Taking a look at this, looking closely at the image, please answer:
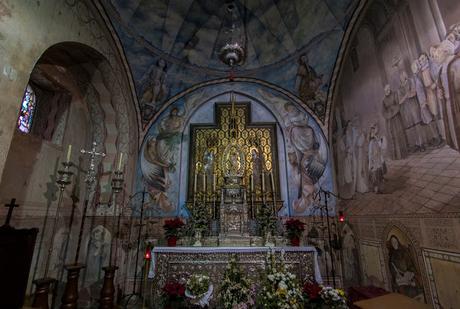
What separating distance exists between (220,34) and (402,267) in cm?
928

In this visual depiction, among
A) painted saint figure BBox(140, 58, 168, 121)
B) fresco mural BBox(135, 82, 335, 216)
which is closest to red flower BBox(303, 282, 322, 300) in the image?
fresco mural BBox(135, 82, 335, 216)

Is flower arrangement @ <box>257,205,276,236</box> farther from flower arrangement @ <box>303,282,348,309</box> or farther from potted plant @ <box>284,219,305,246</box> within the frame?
flower arrangement @ <box>303,282,348,309</box>

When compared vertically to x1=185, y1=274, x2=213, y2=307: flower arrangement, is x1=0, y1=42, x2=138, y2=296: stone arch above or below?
above

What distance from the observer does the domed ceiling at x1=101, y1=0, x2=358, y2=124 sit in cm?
743

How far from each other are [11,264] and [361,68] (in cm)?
1017

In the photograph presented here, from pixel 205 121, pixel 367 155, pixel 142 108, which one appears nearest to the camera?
pixel 367 155

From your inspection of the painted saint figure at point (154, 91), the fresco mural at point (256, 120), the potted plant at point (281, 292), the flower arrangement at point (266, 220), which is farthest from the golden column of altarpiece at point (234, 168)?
the potted plant at point (281, 292)

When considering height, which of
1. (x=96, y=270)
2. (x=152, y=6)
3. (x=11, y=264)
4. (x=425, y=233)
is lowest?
(x=96, y=270)

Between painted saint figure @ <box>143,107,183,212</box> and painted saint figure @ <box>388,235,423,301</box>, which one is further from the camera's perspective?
painted saint figure @ <box>143,107,183,212</box>

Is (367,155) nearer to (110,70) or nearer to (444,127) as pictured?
(444,127)

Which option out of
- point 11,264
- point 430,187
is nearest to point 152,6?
point 11,264

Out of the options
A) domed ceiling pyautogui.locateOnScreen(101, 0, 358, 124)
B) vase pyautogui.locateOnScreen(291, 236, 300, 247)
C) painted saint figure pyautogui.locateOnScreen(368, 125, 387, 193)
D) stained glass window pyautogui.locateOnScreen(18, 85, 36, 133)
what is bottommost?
vase pyautogui.locateOnScreen(291, 236, 300, 247)

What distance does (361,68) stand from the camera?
6945 millimetres

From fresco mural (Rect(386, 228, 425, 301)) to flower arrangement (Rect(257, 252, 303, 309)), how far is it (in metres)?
3.07
